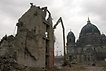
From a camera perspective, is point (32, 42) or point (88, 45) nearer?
point (32, 42)

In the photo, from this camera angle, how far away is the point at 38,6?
810 inches

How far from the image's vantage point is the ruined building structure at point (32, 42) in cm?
1545

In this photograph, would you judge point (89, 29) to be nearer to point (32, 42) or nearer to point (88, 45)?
point (88, 45)

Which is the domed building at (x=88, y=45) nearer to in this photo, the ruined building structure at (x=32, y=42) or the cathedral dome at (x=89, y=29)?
the cathedral dome at (x=89, y=29)

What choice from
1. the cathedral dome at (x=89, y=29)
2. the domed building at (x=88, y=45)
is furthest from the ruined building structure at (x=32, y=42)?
the cathedral dome at (x=89, y=29)

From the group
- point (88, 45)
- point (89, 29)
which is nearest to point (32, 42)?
point (88, 45)

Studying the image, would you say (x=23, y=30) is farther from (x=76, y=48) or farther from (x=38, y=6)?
(x=76, y=48)

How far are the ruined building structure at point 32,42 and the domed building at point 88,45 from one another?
37.4 meters

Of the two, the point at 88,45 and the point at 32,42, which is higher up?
the point at 88,45

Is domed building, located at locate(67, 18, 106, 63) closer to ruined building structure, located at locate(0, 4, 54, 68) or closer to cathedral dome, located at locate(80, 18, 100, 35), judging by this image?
cathedral dome, located at locate(80, 18, 100, 35)

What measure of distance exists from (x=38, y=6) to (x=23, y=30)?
4.87 metres

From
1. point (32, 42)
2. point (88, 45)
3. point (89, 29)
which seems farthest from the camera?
point (89, 29)

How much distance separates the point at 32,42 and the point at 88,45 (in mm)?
45931

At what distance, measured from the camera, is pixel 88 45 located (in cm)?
6119
